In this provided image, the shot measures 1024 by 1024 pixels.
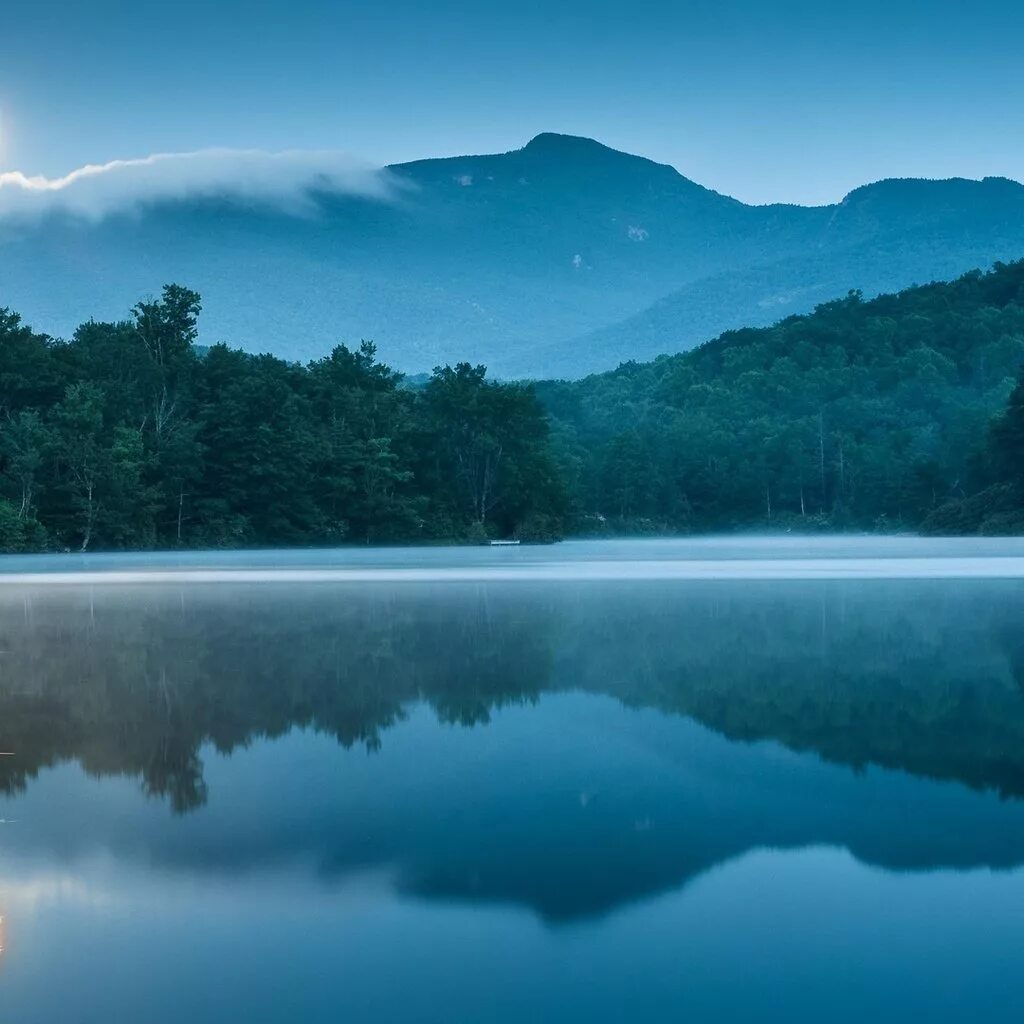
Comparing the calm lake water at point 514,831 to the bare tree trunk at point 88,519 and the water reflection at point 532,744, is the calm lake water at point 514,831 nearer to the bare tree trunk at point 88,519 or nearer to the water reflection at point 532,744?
the water reflection at point 532,744

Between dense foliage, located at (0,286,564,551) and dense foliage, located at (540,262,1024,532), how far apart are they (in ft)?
47.5

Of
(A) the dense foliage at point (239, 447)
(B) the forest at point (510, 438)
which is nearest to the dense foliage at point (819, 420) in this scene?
(B) the forest at point (510, 438)

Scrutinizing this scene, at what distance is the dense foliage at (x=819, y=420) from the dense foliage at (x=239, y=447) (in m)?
14.5

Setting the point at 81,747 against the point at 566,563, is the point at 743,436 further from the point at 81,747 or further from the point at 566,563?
the point at 81,747

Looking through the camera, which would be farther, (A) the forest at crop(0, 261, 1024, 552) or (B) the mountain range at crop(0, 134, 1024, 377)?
(B) the mountain range at crop(0, 134, 1024, 377)

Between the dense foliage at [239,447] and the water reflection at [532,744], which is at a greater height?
the dense foliage at [239,447]

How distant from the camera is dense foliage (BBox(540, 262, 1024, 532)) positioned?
75625 millimetres

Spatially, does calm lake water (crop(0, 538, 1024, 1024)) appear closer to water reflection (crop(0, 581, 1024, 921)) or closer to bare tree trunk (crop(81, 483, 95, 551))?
water reflection (crop(0, 581, 1024, 921))

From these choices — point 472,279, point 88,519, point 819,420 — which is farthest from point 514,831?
point 472,279

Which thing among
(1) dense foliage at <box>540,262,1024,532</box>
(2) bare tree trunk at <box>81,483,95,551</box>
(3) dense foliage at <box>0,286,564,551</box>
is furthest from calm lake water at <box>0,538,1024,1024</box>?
(1) dense foliage at <box>540,262,1024,532</box>

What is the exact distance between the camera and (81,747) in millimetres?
7395

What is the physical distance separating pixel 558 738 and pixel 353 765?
122 cm

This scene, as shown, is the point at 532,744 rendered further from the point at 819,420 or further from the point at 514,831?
the point at 819,420

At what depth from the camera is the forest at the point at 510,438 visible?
149 ft
